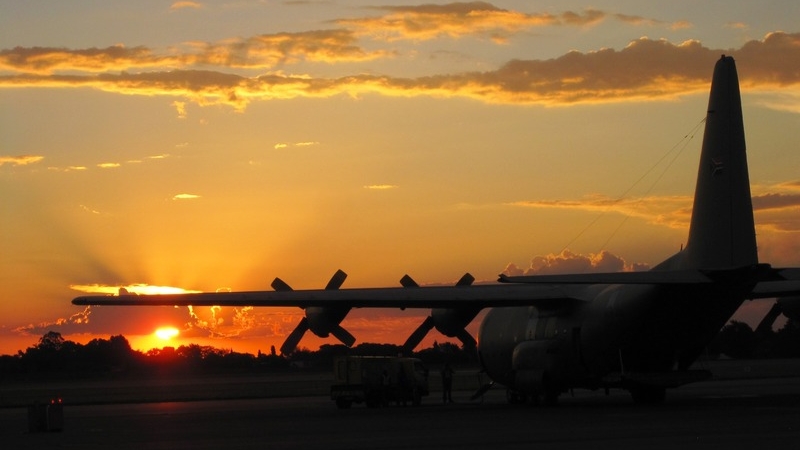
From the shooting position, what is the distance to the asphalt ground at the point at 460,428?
21000 millimetres

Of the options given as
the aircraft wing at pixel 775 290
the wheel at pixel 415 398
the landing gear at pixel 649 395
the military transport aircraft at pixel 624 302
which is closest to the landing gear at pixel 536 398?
the military transport aircraft at pixel 624 302

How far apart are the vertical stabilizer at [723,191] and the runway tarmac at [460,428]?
159 inches

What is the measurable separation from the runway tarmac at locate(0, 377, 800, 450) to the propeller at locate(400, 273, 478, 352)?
298 centimetres

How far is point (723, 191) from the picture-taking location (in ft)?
98.3

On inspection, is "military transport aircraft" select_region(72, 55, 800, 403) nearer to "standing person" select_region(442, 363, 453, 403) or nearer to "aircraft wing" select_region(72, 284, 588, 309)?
"aircraft wing" select_region(72, 284, 588, 309)

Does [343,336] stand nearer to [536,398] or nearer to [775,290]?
[536,398]

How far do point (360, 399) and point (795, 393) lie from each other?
50.0 feet

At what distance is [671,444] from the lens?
19734mm

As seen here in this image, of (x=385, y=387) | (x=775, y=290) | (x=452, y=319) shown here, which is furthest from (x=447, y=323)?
(x=775, y=290)

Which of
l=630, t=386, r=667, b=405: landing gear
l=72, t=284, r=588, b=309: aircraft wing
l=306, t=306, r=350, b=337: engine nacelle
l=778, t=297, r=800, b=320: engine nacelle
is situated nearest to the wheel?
l=306, t=306, r=350, b=337: engine nacelle

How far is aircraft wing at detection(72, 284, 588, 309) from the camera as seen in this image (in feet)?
113

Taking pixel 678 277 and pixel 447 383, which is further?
pixel 447 383

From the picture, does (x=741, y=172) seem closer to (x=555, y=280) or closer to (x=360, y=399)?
(x=555, y=280)

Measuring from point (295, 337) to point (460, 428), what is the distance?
1404 centimetres
